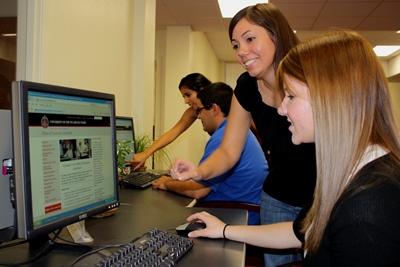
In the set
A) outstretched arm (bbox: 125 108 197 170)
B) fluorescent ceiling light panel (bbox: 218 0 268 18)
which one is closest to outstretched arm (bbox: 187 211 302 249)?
outstretched arm (bbox: 125 108 197 170)

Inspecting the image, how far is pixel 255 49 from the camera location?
1.50 metres

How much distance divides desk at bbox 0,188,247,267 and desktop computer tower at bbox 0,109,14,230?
0.11 m

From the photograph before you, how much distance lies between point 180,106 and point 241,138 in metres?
3.92

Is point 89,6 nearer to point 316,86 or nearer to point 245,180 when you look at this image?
point 245,180

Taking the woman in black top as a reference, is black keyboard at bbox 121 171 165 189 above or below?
below

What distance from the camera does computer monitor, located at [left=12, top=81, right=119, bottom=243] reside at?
2.56 feet

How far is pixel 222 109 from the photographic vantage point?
226 centimetres

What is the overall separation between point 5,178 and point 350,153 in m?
0.83

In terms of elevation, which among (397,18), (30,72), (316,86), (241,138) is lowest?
(241,138)

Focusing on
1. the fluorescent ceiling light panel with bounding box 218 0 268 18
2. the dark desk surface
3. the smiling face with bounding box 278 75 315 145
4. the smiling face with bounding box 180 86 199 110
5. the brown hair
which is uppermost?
the fluorescent ceiling light panel with bounding box 218 0 268 18

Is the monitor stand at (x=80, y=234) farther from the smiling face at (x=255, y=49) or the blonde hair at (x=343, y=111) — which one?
the smiling face at (x=255, y=49)

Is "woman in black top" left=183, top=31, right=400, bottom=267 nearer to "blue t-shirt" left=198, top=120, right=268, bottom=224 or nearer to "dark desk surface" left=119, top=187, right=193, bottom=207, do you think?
"dark desk surface" left=119, top=187, right=193, bottom=207

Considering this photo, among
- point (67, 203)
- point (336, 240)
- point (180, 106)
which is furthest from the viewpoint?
point (180, 106)

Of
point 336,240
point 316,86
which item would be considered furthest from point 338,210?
point 316,86
